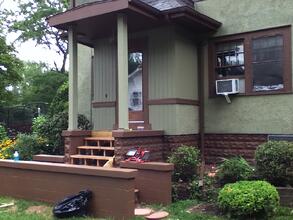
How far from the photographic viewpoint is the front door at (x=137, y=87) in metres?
11.7

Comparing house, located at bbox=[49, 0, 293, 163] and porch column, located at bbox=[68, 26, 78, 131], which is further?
porch column, located at bbox=[68, 26, 78, 131]

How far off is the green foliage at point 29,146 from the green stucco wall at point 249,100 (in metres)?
5.47

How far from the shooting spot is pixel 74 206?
7551mm

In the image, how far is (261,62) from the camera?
36.2 ft

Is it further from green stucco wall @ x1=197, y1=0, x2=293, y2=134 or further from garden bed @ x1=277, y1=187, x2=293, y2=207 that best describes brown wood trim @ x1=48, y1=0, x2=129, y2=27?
garden bed @ x1=277, y1=187, x2=293, y2=207

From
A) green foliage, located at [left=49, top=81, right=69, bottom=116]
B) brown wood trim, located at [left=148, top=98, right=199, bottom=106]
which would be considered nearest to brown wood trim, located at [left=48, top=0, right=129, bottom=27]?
brown wood trim, located at [left=148, top=98, right=199, bottom=106]

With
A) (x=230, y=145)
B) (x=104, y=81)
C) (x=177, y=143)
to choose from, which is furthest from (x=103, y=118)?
(x=230, y=145)

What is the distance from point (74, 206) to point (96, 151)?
337 cm

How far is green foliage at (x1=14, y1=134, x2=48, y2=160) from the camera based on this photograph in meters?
13.8

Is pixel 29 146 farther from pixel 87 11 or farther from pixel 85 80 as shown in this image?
pixel 87 11

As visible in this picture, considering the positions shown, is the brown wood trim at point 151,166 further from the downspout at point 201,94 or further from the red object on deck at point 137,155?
the downspout at point 201,94

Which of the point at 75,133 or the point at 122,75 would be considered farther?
the point at 75,133

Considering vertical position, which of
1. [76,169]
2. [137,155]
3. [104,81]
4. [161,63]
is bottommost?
[76,169]

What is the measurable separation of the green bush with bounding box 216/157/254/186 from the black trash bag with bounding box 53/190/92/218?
2.55 m
